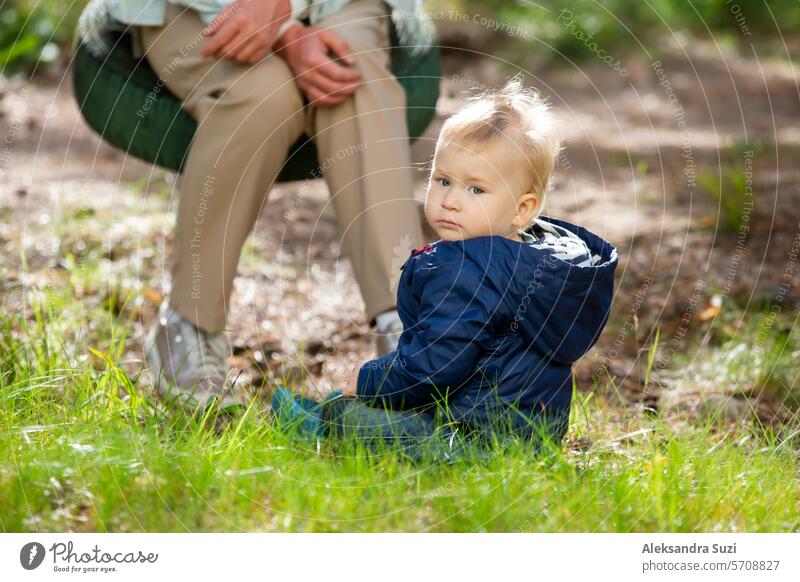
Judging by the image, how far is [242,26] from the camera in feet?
7.79

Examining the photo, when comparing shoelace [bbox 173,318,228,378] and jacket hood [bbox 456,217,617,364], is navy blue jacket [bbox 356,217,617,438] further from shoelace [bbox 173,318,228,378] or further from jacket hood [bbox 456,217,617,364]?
shoelace [bbox 173,318,228,378]

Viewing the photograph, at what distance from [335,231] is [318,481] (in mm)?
2374

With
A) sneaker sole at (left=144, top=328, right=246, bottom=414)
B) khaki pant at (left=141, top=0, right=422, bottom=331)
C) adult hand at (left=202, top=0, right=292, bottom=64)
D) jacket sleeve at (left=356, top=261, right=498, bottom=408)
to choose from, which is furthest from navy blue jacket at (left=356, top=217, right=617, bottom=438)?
adult hand at (left=202, top=0, right=292, bottom=64)

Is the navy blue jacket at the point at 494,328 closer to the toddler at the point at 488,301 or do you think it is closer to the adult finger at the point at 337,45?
the toddler at the point at 488,301

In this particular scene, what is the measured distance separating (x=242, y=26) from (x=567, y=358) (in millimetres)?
1132

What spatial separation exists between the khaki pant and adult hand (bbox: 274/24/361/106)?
0.09ft

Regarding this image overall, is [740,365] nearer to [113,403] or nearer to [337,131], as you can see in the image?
[337,131]

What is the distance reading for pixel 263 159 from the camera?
2441mm

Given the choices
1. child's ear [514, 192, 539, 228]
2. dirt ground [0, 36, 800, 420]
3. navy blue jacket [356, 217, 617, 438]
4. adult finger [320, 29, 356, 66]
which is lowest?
dirt ground [0, 36, 800, 420]

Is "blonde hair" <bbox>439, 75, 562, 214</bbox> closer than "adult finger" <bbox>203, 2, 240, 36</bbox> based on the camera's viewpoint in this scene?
Yes

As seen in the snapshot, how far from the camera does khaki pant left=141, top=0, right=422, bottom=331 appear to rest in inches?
94.8

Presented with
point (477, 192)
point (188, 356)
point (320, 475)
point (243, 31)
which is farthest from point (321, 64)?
point (320, 475)

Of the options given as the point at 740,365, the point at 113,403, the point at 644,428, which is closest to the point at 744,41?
the point at 740,365

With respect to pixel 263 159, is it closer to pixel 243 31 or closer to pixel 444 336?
pixel 243 31
